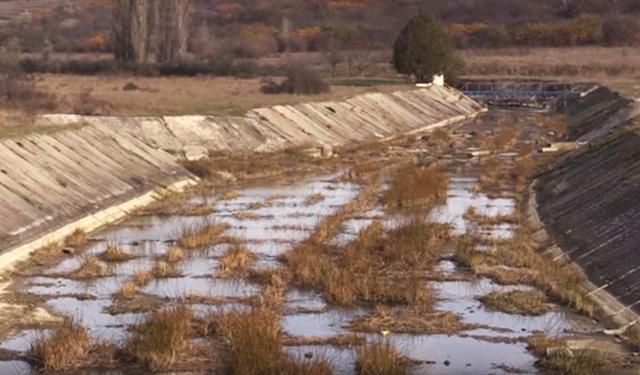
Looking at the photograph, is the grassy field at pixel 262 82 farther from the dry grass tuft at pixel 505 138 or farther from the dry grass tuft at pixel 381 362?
the dry grass tuft at pixel 381 362

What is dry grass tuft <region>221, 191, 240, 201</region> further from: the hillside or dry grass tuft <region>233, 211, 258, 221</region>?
the hillside

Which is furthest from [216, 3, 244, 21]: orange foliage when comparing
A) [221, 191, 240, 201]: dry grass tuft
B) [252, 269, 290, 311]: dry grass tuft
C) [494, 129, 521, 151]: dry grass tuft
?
[252, 269, 290, 311]: dry grass tuft

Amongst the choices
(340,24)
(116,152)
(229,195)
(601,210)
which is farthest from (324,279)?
Answer: (340,24)

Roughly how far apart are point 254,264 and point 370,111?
37699 mm

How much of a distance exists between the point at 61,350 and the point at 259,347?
8.15 feet

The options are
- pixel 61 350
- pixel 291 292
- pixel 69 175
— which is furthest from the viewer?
pixel 69 175

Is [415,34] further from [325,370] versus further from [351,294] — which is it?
[325,370]

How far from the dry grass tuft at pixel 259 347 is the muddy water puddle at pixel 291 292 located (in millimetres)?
492

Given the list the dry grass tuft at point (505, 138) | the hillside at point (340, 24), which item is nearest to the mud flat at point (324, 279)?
the dry grass tuft at point (505, 138)

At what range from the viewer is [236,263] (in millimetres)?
22969

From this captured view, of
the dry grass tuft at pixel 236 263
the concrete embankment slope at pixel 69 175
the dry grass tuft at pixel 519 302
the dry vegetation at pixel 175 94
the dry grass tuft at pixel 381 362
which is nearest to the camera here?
the dry grass tuft at pixel 381 362

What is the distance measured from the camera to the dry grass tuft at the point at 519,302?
754 inches

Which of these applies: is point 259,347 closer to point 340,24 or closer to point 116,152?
point 116,152

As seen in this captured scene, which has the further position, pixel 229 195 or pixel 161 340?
pixel 229 195
